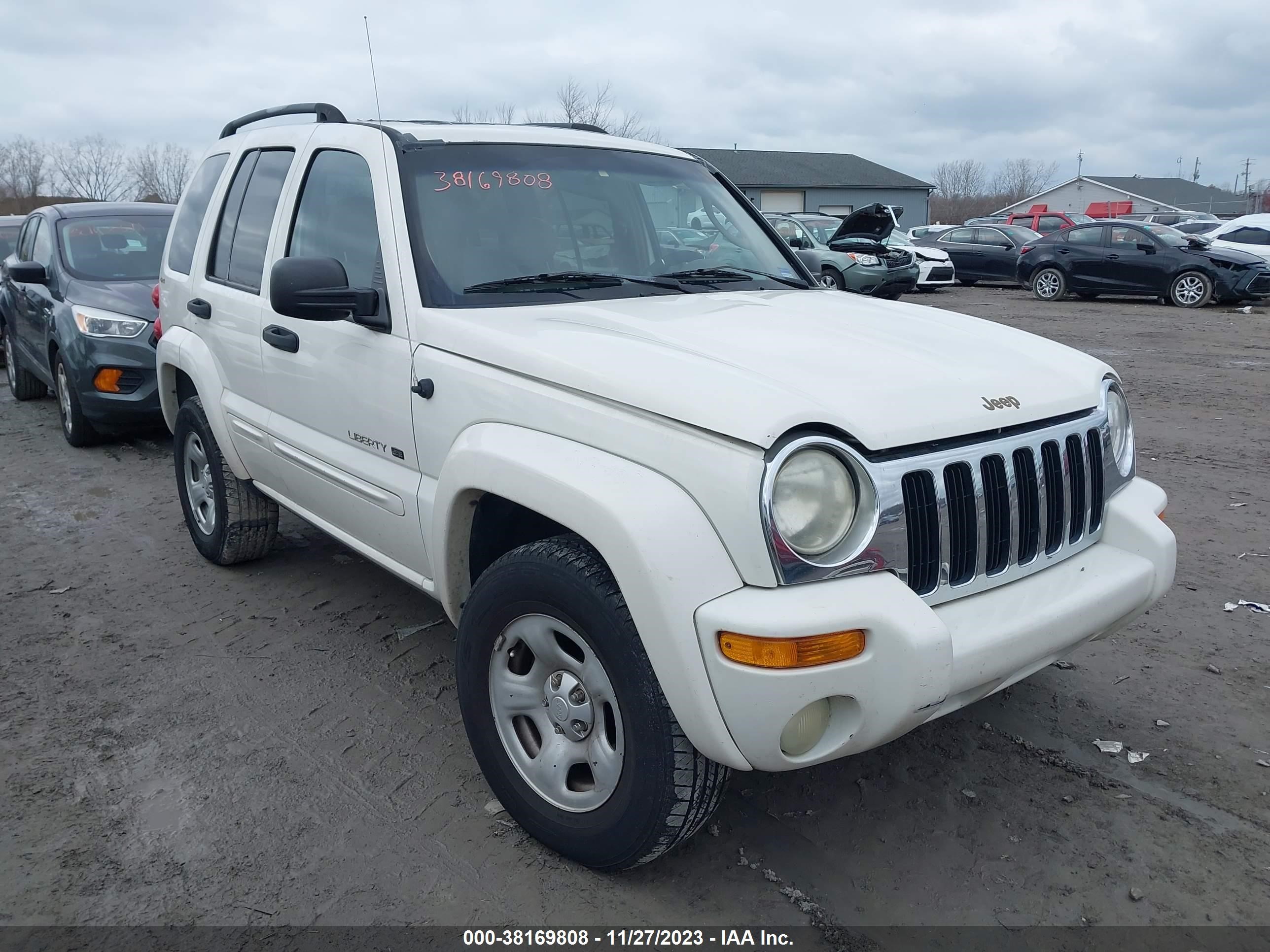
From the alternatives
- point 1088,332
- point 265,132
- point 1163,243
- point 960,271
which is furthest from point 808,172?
point 265,132

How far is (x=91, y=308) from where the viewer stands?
7301 mm

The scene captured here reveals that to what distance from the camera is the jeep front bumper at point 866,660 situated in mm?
2105

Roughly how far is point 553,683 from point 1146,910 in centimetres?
160

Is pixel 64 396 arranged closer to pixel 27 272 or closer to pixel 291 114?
pixel 27 272

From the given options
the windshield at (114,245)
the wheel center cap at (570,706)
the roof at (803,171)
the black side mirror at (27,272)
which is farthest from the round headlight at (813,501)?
the roof at (803,171)

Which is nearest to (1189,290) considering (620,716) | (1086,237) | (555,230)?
(1086,237)

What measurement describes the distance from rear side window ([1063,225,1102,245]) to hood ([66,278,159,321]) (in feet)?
53.8

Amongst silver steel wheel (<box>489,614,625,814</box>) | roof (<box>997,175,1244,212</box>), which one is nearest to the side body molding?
silver steel wheel (<box>489,614,625,814</box>)

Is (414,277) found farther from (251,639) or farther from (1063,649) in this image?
(1063,649)

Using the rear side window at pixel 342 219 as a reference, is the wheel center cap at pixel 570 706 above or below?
below

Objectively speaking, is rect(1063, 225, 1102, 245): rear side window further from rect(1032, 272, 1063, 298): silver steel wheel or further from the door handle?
the door handle

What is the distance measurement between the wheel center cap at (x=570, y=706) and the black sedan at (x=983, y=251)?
2147 centimetres

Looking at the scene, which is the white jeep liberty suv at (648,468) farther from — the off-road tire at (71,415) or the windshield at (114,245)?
the windshield at (114,245)

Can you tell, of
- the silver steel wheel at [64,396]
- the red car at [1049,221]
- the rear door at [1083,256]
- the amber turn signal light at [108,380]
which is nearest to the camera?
the amber turn signal light at [108,380]
